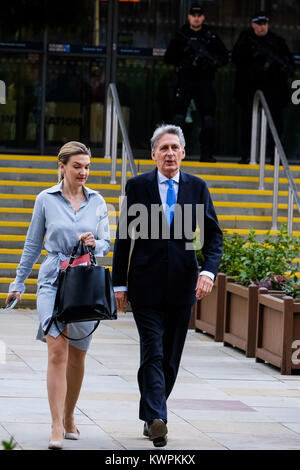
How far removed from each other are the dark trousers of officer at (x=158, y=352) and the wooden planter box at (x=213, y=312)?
4.39 metres

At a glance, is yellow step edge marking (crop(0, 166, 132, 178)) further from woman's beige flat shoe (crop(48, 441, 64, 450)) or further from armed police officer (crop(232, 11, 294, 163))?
woman's beige flat shoe (crop(48, 441, 64, 450))

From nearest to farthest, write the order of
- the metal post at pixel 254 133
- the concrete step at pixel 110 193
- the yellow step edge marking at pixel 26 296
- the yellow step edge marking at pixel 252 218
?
the yellow step edge marking at pixel 26 296 → the concrete step at pixel 110 193 → the yellow step edge marking at pixel 252 218 → the metal post at pixel 254 133

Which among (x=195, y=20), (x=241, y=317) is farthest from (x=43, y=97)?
(x=241, y=317)

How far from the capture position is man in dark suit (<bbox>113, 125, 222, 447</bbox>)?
7.37 m

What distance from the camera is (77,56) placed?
1916 cm

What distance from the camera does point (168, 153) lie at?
24.4ft

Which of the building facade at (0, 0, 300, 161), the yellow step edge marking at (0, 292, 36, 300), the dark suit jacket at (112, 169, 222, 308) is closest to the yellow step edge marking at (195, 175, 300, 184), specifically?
the building facade at (0, 0, 300, 161)

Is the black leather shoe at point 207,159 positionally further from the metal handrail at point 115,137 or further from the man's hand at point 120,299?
the man's hand at point 120,299

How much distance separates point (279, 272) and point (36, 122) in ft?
28.6

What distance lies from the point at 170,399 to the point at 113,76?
11.1 m

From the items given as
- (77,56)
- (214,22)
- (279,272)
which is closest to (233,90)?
(214,22)

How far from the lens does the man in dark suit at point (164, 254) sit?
737 centimetres

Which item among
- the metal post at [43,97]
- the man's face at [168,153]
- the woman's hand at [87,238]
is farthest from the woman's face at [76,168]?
the metal post at [43,97]
